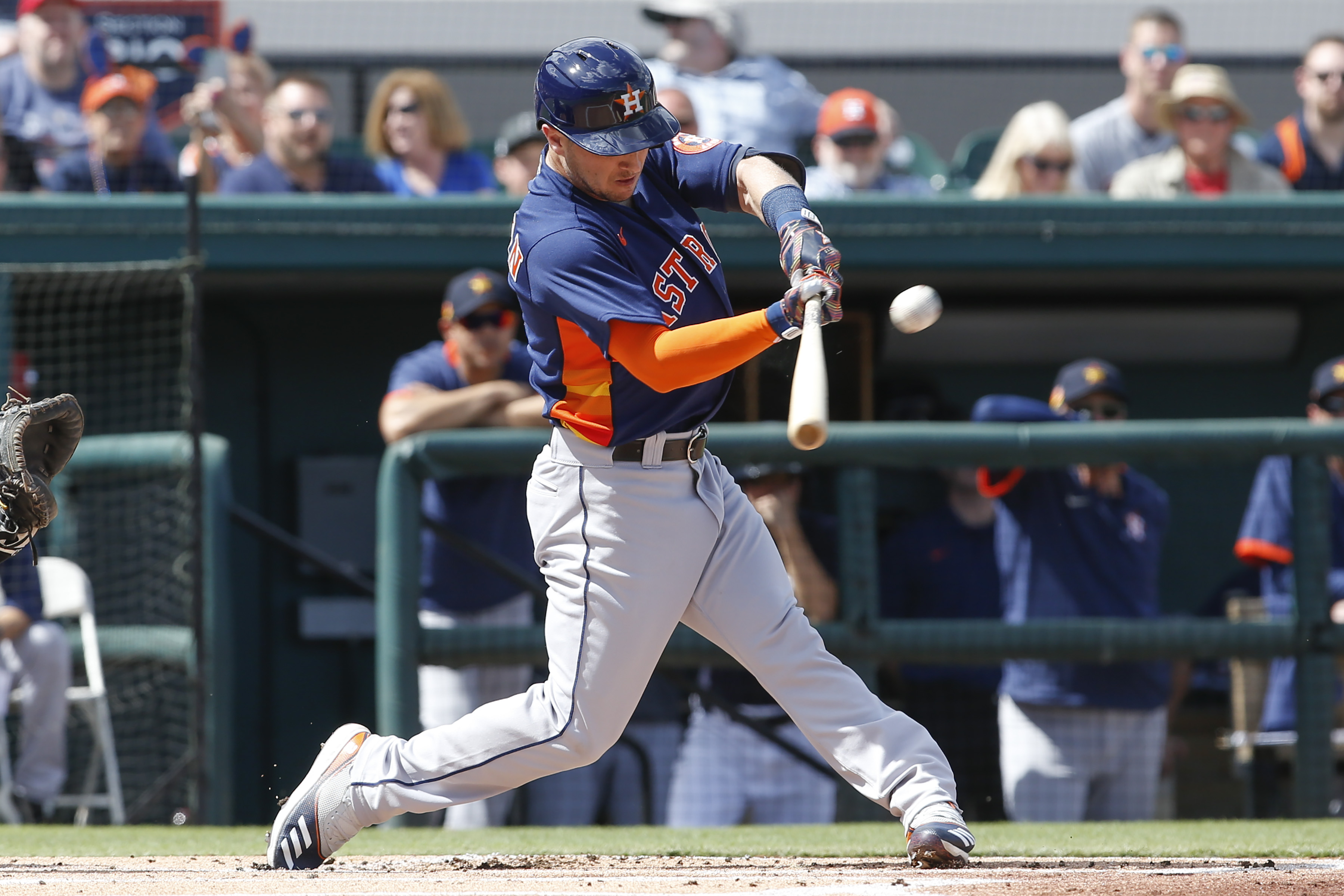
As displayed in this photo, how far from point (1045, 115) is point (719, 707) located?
8.43ft

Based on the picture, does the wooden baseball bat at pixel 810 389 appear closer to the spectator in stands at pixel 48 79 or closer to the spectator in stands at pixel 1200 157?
the spectator in stands at pixel 1200 157

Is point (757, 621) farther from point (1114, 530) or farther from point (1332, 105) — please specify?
point (1332, 105)

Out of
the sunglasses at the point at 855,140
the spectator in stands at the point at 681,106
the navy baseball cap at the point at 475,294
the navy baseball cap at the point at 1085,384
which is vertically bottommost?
the navy baseball cap at the point at 1085,384

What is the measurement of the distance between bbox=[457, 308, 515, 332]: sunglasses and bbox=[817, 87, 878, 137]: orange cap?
172cm

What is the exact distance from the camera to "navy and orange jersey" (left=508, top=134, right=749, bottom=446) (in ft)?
9.20

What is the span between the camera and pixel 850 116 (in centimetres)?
616

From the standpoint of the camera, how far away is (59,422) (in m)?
3.31

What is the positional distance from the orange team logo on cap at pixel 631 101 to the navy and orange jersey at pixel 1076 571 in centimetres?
251

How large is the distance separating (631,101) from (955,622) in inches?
99.9

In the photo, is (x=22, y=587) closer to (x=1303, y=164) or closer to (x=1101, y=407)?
(x=1101, y=407)

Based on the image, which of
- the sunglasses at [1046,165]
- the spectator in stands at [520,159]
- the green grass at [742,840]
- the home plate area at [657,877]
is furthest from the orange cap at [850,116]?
the home plate area at [657,877]

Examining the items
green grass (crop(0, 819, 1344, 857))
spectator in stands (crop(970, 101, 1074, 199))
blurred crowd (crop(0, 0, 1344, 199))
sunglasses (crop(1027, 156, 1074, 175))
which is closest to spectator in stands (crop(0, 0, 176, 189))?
blurred crowd (crop(0, 0, 1344, 199))

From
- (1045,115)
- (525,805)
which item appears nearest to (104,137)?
(525,805)

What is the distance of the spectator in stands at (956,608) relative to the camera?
5.38m
